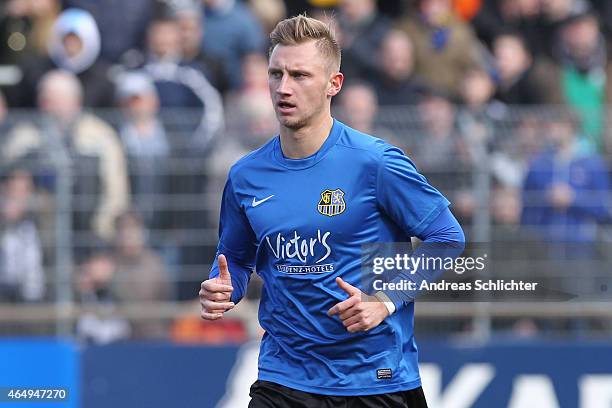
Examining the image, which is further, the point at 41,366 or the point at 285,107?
the point at 41,366

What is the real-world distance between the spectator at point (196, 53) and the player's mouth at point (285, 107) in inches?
216

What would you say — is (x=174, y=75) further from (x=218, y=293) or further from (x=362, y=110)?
(x=218, y=293)

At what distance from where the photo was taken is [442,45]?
1085 centimetres

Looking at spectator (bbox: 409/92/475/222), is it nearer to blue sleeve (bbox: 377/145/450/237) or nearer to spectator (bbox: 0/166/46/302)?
spectator (bbox: 0/166/46/302)

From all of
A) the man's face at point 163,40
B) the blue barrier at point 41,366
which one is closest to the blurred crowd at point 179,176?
the man's face at point 163,40

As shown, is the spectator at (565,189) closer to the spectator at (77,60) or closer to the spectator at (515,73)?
the spectator at (515,73)

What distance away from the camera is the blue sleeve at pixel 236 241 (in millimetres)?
5332

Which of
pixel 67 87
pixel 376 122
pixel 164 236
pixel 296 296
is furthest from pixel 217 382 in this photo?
pixel 296 296

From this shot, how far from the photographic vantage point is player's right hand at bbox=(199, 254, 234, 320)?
5.01m

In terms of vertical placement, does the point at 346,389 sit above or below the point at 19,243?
above

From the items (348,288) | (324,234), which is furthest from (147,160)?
(348,288)

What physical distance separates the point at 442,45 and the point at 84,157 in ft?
11.1

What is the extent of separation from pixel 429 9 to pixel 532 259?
298 centimetres

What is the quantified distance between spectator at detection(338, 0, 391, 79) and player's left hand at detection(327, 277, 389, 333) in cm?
594
